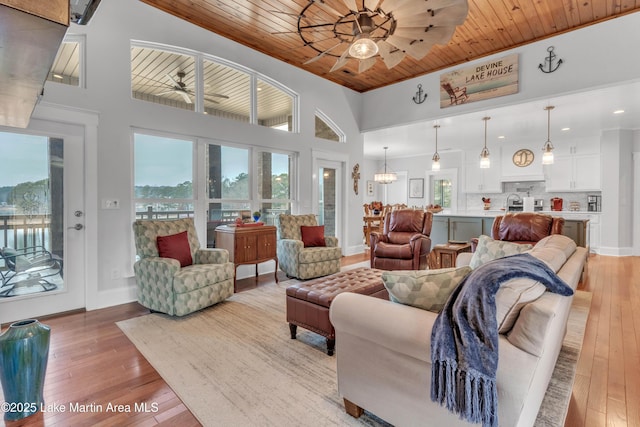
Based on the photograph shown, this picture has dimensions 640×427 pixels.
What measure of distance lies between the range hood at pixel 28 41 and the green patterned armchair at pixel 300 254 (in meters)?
3.48

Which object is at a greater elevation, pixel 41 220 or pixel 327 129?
pixel 327 129

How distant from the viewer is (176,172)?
4.10 meters

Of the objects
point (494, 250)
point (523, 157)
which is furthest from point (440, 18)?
point (523, 157)

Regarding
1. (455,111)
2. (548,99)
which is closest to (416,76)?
(455,111)

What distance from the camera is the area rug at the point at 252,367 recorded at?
1710 millimetres

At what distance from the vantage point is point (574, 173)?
23.9ft

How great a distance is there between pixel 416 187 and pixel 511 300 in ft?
30.8

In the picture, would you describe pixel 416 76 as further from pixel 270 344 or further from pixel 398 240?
pixel 270 344

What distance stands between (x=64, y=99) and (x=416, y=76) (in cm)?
504

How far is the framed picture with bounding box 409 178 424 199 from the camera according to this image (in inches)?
399

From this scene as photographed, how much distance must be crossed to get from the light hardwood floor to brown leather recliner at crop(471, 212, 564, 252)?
1238 mm

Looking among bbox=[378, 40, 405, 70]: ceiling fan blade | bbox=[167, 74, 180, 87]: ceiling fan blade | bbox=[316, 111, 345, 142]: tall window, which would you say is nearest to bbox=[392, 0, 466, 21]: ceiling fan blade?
bbox=[378, 40, 405, 70]: ceiling fan blade

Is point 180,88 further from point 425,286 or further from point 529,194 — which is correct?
point 529,194

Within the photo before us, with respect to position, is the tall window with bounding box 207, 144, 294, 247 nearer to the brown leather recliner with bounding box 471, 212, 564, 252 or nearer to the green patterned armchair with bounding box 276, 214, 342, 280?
the green patterned armchair with bounding box 276, 214, 342, 280
